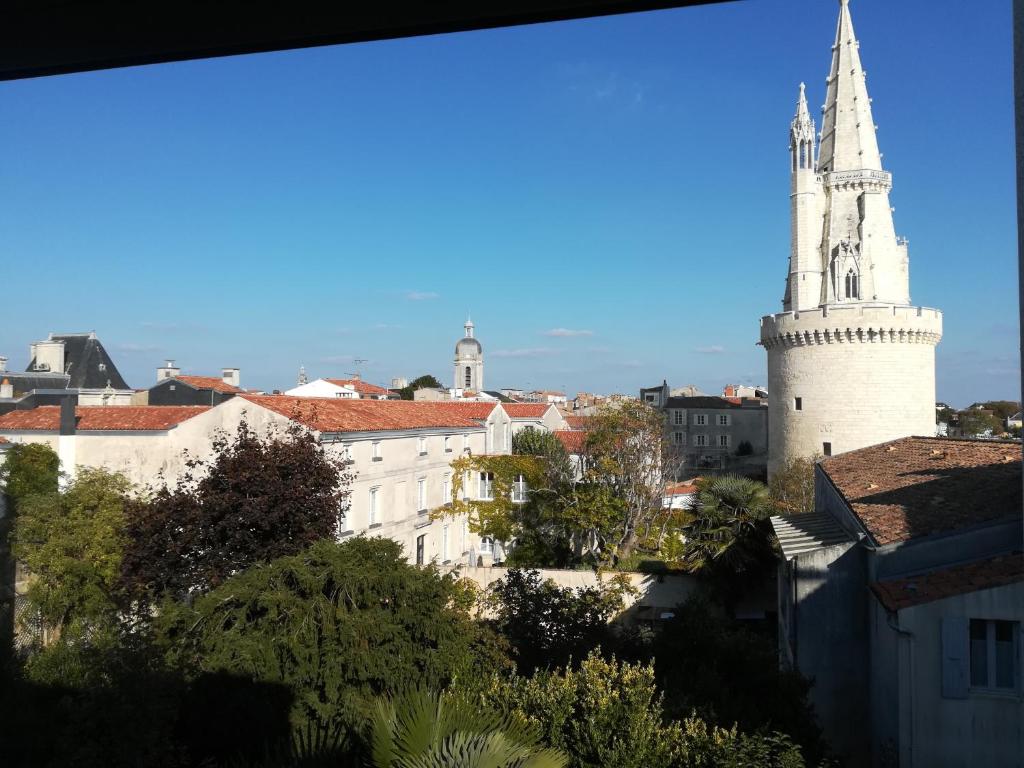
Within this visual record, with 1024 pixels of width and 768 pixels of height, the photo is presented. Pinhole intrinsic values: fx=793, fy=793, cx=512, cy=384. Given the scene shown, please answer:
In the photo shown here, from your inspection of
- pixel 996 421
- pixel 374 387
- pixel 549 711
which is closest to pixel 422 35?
pixel 549 711

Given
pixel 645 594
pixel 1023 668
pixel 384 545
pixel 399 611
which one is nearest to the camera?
pixel 1023 668

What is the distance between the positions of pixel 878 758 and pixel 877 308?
22.6m

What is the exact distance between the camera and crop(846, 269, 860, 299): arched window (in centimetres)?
3085

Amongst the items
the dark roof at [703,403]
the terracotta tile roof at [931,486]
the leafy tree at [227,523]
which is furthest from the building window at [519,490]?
the dark roof at [703,403]

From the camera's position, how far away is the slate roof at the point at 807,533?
12771 millimetres

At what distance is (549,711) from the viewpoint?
8.16 m

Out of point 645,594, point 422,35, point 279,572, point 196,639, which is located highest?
point 422,35

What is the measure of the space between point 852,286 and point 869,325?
7.28 ft

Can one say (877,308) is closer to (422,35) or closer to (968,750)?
(968,750)

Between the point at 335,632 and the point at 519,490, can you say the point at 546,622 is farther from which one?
the point at 519,490

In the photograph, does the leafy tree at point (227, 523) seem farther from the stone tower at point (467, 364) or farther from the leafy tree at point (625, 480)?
the stone tower at point (467, 364)

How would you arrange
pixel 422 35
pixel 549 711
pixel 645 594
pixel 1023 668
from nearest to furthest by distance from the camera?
pixel 422 35 < pixel 549 711 < pixel 1023 668 < pixel 645 594

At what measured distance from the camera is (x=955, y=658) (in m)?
8.92

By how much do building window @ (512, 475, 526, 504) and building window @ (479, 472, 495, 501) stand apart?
35.4 inches
